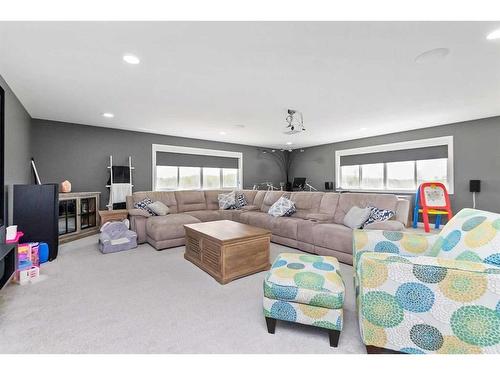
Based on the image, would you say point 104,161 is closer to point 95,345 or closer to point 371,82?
point 95,345

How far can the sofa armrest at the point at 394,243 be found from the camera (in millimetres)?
1796

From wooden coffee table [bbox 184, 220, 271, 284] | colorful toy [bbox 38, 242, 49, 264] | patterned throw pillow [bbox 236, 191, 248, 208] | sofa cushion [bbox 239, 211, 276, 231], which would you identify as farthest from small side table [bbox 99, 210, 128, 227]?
patterned throw pillow [bbox 236, 191, 248, 208]

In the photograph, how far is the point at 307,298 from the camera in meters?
1.44

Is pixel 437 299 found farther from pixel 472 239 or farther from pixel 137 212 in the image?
pixel 137 212

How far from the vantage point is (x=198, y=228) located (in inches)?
115

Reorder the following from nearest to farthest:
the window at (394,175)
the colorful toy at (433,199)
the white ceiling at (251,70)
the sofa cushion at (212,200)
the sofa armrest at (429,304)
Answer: the sofa armrest at (429,304), the white ceiling at (251,70), the colorful toy at (433,199), the window at (394,175), the sofa cushion at (212,200)

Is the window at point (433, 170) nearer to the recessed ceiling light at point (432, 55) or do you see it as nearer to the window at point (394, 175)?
the window at point (394, 175)

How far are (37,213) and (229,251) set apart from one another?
275cm

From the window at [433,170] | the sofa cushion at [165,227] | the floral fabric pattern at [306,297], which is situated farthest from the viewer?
the window at [433,170]

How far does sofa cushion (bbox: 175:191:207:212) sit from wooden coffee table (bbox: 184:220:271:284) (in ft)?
6.82

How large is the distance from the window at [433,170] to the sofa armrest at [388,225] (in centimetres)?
307

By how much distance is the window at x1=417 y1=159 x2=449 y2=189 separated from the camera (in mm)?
4855

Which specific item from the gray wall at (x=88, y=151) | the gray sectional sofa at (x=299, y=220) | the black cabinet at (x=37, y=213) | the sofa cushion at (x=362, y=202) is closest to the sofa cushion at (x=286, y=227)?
the gray sectional sofa at (x=299, y=220)

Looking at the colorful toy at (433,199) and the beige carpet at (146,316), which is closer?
the beige carpet at (146,316)
